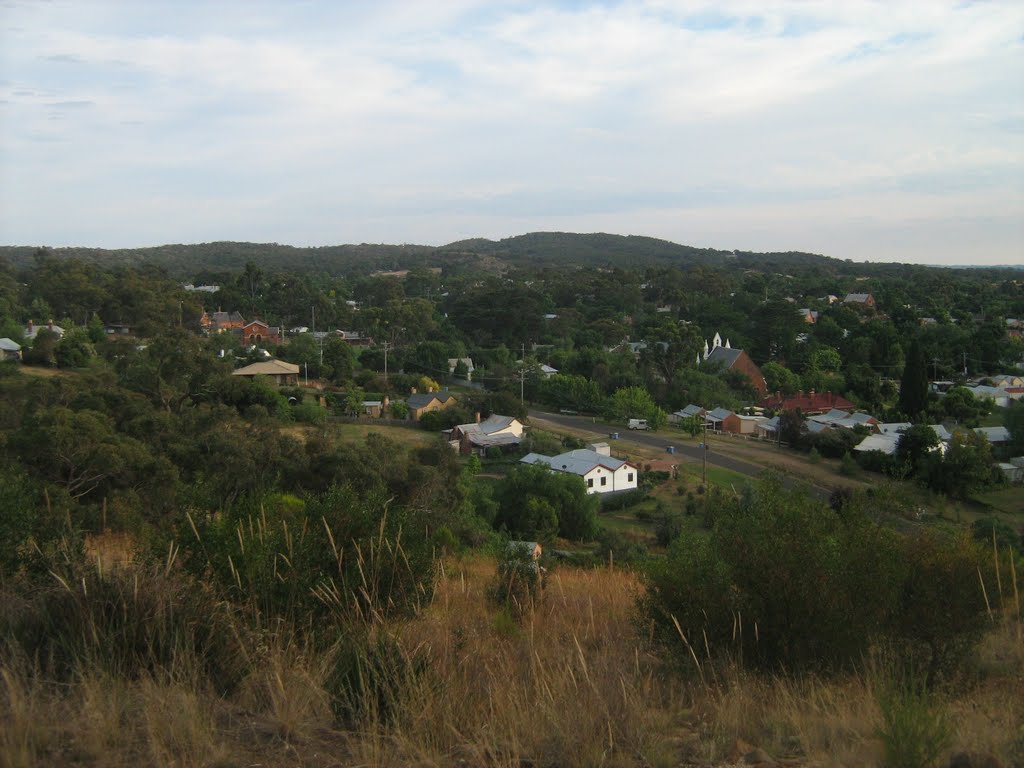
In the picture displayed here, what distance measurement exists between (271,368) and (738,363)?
2026cm

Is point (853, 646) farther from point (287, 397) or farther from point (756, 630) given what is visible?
point (287, 397)

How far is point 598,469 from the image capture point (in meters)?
21.9

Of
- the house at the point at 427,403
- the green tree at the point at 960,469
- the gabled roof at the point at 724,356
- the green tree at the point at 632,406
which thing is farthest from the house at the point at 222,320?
the green tree at the point at 960,469

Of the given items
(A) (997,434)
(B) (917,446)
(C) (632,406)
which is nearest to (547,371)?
(C) (632,406)

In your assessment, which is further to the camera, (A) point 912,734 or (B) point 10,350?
(B) point 10,350

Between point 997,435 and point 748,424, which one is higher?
point 997,435

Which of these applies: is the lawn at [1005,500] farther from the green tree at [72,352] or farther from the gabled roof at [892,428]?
the green tree at [72,352]

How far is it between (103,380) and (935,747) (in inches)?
791

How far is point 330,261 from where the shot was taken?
113562 mm

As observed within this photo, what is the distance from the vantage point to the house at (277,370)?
109 ft

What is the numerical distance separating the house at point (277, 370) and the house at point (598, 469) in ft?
44.9

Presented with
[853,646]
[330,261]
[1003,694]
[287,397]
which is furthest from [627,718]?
[330,261]

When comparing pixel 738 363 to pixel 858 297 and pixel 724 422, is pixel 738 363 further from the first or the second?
pixel 858 297

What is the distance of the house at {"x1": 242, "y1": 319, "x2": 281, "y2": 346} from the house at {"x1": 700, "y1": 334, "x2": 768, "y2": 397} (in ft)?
71.4
